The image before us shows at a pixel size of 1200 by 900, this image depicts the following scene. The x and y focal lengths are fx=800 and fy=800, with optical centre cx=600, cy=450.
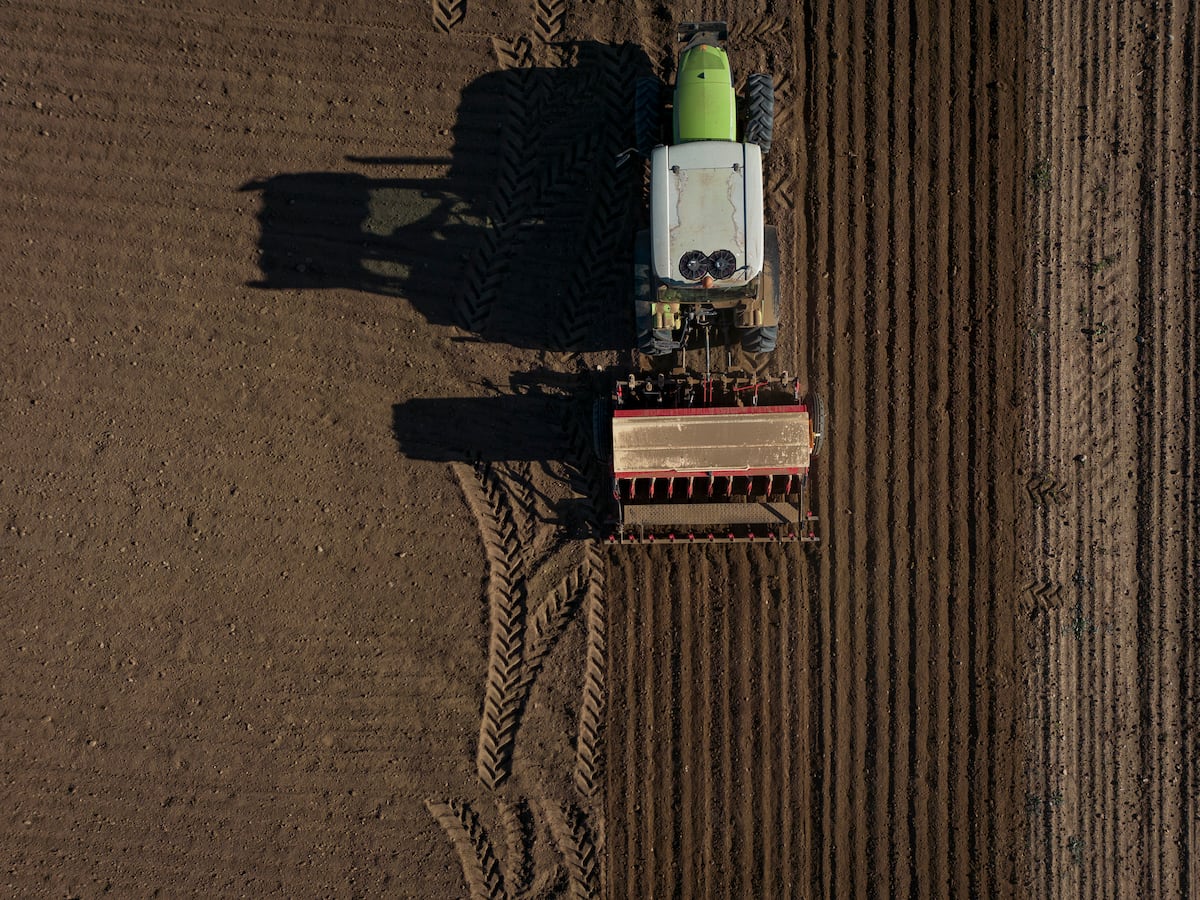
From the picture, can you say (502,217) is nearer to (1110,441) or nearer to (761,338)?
(761,338)

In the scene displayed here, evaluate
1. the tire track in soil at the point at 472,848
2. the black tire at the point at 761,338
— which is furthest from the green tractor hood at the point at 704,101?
the tire track in soil at the point at 472,848

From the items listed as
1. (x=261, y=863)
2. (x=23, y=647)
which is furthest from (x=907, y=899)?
(x=23, y=647)

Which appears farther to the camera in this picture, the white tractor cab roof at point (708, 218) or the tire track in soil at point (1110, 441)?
the tire track in soil at point (1110, 441)

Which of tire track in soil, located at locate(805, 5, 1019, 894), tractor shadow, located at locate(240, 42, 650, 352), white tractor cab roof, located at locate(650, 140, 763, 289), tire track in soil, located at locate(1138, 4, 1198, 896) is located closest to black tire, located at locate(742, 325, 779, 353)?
tire track in soil, located at locate(805, 5, 1019, 894)

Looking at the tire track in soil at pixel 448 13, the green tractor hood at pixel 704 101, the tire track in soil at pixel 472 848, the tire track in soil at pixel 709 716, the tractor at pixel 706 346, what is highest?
the tire track in soil at pixel 448 13

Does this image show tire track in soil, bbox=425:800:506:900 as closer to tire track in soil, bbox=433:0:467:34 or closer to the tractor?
the tractor

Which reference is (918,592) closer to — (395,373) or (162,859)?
(395,373)

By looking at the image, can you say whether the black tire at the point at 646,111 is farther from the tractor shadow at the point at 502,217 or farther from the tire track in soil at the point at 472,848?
the tire track in soil at the point at 472,848
